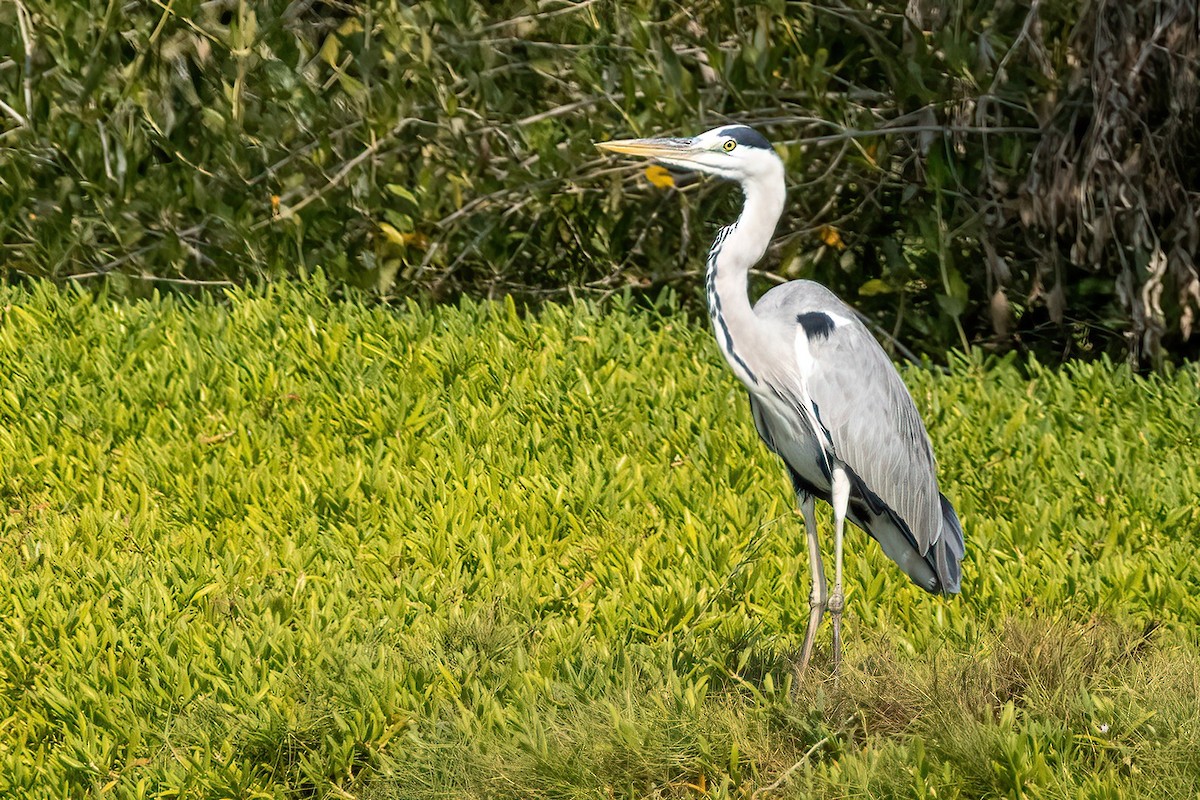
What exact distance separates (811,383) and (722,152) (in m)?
0.60

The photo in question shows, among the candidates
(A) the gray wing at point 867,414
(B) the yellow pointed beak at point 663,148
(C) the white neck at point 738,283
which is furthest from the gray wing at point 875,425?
(B) the yellow pointed beak at point 663,148

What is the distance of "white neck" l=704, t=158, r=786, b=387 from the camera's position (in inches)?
137

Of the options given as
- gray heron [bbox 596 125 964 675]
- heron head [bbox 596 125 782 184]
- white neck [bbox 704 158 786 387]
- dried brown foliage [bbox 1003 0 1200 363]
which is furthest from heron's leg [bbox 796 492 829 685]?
dried brown foliage [bbox 1003 0 1200 363]

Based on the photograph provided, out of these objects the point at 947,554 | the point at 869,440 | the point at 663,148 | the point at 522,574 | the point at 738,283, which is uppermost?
the point at 663,148

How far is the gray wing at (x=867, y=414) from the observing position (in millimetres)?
3586

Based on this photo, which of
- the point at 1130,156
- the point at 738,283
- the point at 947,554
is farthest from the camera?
the point at 1130,156

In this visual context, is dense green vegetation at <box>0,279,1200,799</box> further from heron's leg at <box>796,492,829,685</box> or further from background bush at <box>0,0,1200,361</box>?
background bush at <box>0,0,1200,361</box>

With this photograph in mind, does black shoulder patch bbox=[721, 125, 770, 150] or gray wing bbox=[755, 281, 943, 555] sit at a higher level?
black shoulder patch bbox=[721, 125, 770, 150]

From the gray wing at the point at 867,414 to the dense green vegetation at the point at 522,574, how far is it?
35 centimetres

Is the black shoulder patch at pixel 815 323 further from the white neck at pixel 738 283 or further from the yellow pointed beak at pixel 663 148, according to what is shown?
the yellow pointed beak at pixel 663 148

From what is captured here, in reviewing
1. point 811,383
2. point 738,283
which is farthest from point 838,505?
point 738,283

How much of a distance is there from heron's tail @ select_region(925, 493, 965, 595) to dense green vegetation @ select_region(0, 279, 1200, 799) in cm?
18

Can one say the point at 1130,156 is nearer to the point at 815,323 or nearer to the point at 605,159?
the point at 605,159

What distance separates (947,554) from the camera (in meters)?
3.90
